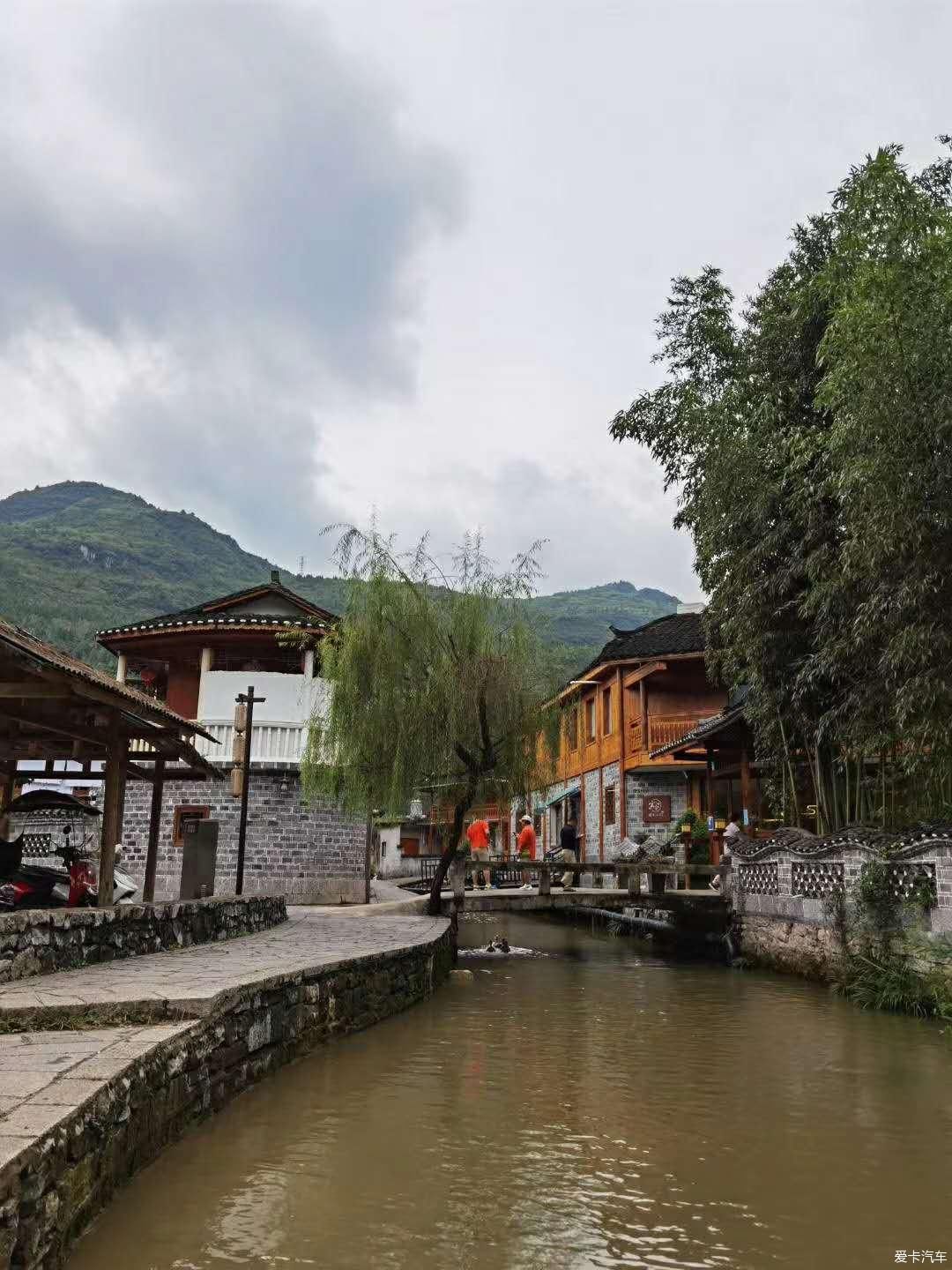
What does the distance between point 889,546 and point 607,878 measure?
17.4m

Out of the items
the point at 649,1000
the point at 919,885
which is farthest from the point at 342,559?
the point at 919,885

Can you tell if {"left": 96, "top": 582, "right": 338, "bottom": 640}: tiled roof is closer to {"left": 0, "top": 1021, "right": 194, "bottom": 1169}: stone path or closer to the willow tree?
the willow tree

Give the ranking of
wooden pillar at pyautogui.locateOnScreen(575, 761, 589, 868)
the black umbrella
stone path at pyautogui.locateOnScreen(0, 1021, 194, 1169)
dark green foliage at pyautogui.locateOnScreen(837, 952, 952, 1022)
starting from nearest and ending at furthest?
stone path at pyautogui.locateOnScreen(0, 1021, 194, 1169) < dark green foliage at pyautogui.locateOnScreen(837, 952, 952, 1022) < the black umbrella < wooden pillar at pyautogui.locateOnScreen(575, 761, 589, 868)

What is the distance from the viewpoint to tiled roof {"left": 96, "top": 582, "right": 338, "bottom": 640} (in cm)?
1939

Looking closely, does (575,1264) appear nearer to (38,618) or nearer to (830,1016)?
(830,1016)

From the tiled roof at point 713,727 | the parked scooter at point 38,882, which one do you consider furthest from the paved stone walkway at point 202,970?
the tiled roof at point 713,727

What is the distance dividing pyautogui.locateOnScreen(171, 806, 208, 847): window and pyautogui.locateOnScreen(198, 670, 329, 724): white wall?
1.76 meters

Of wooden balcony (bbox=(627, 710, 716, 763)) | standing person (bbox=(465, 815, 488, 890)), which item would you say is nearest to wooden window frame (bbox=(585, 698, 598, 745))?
wooden balcony (bbox=(627, 710, 716, 763))

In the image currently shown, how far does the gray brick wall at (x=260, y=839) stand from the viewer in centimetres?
1895

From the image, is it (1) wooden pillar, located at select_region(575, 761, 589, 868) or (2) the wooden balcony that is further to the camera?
(1) wooden pillar, located at select_region(575, 761, 589, 868)

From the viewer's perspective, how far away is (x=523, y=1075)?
23.1 ft

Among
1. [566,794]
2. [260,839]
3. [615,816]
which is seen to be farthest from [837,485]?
[566,794]

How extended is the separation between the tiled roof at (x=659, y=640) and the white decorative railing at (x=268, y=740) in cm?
1060

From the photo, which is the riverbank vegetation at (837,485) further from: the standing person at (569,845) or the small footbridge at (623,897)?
the standing person at (569,845)
